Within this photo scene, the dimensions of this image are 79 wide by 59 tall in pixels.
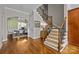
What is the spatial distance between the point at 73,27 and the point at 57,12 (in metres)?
0.45

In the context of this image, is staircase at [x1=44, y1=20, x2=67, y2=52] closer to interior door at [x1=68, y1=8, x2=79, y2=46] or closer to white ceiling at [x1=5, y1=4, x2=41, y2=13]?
interior door at [x1=68, y1=8, x2=79, y2=46]

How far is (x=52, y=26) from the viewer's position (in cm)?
267

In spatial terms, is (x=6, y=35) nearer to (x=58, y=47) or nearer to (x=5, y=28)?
(x=5, y=28)

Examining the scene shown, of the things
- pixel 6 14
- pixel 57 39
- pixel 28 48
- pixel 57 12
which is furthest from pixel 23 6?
pixel 57 39

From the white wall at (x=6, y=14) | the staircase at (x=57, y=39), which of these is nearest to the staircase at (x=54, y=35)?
the staircase at (x=57, y=39)

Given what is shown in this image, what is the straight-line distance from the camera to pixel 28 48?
2.67 m

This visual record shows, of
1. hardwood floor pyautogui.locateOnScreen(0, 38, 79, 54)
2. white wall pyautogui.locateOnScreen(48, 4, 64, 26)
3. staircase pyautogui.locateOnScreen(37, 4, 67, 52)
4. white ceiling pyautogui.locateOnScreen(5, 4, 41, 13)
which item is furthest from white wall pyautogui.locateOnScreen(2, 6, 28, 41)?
white wall pyautogui.locateOnScreen(48, 4, 64, 26)

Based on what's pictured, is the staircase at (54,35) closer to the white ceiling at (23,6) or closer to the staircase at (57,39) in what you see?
the staircase at (57,39)

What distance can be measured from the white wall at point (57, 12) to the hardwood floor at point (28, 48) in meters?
0.55

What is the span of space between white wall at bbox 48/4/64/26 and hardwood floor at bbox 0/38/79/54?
1.81 ft

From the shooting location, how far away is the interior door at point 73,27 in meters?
2.60
